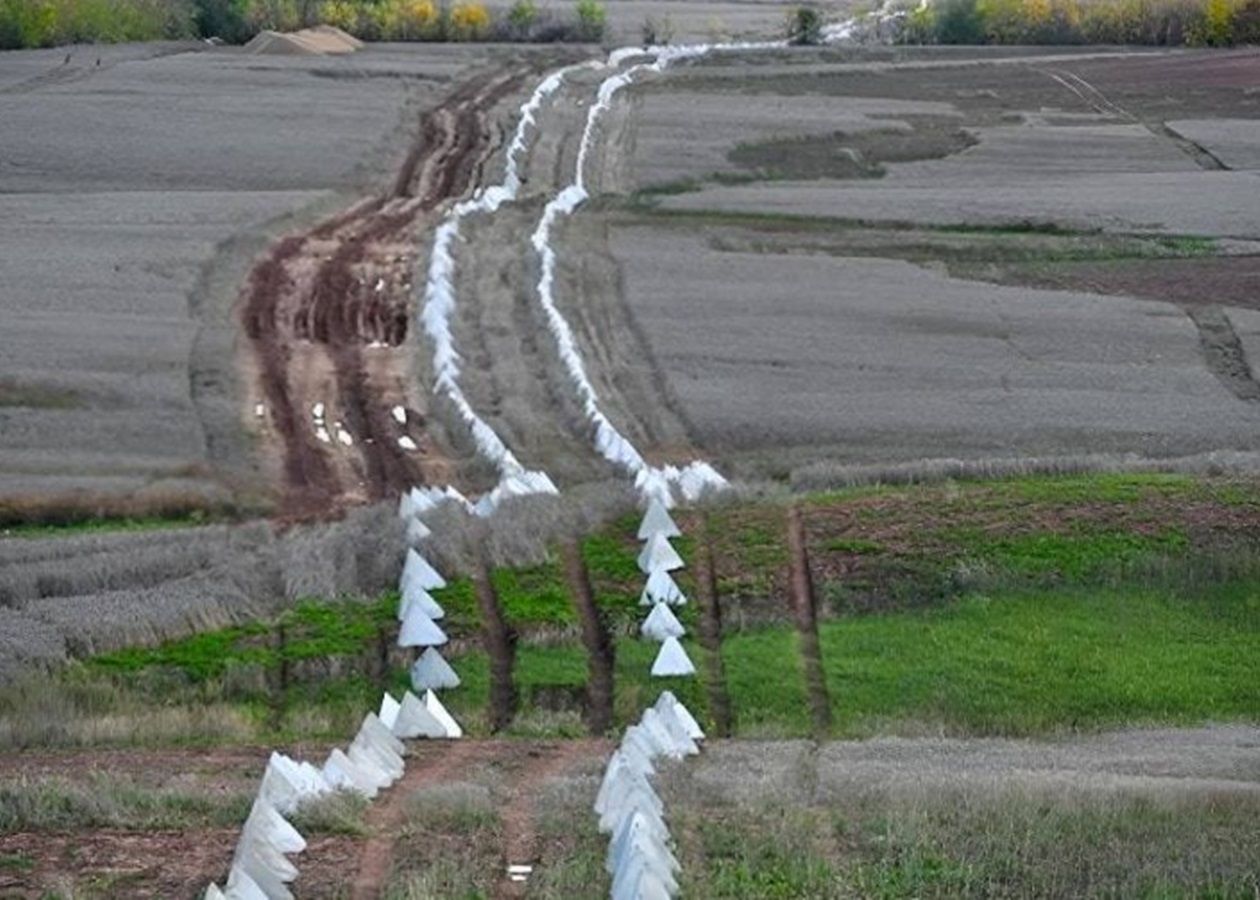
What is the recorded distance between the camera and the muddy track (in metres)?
38.8

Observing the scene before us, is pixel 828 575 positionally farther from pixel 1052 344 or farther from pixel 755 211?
pixel 755 211

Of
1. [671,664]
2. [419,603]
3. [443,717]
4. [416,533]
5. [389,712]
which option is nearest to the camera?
[389,712]

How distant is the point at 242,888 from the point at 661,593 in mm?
14263

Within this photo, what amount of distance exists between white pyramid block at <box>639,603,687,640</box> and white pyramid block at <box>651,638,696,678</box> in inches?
33.9

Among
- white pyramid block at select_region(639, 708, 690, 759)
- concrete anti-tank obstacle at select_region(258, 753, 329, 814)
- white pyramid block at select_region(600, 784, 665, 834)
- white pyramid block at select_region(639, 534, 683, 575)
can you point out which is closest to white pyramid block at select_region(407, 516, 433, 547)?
white pyramid block at select_region(639, 534, 683, 575)

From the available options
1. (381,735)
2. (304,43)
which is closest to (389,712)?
(381,735)

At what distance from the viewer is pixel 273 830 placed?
20062 mm

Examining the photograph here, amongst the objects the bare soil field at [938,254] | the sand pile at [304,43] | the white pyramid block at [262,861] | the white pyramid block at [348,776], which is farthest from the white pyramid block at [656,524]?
the sand pile at [304,43]

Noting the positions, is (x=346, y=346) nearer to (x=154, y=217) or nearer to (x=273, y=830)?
(x=154, y=217)

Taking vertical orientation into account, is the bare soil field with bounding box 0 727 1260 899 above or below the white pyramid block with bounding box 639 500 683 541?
above

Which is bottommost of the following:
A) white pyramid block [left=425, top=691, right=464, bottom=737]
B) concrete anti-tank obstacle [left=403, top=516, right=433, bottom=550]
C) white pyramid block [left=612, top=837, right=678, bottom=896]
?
concrete anti-tank obstacle [left=403, top=516, right=433, bottom=550]

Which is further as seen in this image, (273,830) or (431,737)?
(431,737)

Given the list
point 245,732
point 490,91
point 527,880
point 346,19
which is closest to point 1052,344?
point 245,732

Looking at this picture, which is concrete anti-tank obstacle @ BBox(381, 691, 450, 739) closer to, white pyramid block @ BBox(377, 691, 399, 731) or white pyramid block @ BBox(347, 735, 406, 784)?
white pyramid block @ BBox(377, 691, 399, 731)
